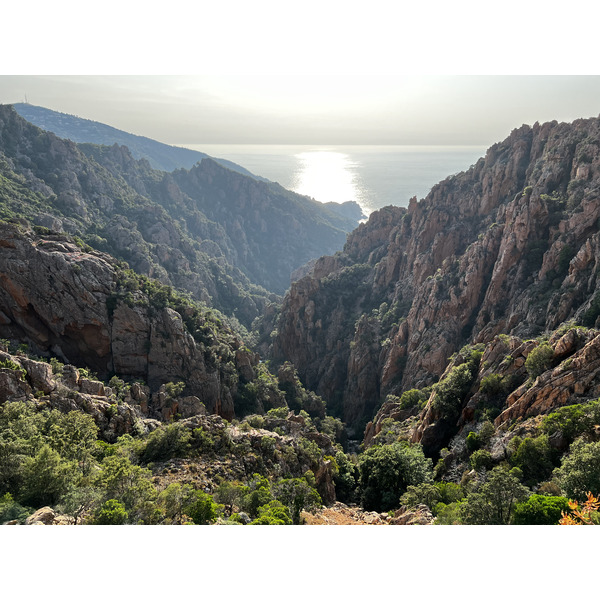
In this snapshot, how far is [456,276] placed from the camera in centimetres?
7538

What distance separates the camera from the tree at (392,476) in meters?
30.8

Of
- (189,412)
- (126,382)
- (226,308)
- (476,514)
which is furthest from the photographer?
(226,308)

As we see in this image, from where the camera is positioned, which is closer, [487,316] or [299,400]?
[487,316]

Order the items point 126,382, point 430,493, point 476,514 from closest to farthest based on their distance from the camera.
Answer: point 476,514 < point 430,493 < point 126,382

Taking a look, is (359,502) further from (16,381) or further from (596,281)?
(596,281)

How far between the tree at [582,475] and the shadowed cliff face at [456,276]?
33.0 meters

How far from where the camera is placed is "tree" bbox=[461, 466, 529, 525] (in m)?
13.9

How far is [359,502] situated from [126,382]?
3064cm

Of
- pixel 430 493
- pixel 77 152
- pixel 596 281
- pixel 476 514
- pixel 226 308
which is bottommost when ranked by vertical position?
pixel 226 308

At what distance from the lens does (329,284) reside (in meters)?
113

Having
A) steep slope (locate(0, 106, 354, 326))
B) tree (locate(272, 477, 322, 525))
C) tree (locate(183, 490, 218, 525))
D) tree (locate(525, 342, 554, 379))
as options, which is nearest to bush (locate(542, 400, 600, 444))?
tree (locate(525, 342, 554, 379))

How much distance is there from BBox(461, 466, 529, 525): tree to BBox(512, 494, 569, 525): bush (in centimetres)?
96

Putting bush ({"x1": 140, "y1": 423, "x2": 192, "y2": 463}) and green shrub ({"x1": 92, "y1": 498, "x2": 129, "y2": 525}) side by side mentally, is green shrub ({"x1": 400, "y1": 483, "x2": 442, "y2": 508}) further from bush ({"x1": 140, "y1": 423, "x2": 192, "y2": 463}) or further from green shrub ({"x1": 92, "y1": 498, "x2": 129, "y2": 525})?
green shrub ({"x1": 92, "y1": 498, "x2": 129, "y2": 525})

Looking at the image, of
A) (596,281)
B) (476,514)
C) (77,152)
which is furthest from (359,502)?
(77,152)
